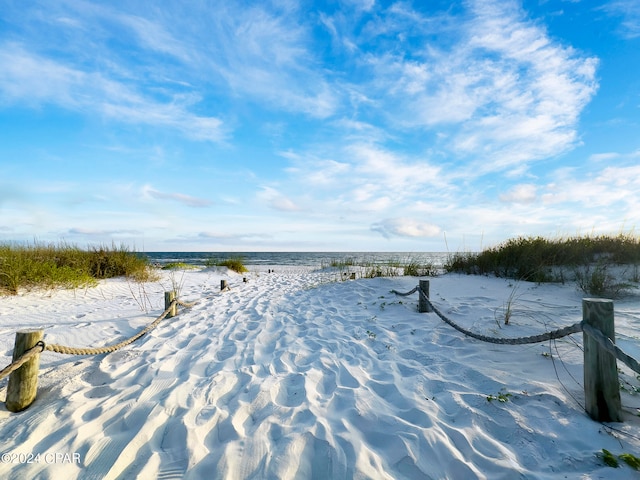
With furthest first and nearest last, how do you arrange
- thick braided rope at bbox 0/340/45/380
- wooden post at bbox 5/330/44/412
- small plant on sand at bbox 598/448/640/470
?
1. wooden post at bbox 5/330/44/412
2. thick braided rope at bbox 0/340/45/380
3. small plant on sand at bbox 598/448/640/470

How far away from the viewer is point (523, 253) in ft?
24.5

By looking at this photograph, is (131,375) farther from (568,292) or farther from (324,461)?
(568,292)

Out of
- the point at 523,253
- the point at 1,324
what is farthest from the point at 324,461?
the point at 523,253

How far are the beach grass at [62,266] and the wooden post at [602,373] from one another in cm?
971

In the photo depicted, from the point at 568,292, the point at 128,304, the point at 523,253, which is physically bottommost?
the point at 128,304

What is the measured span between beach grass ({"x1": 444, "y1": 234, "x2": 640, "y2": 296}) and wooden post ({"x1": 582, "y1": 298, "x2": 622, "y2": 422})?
15.1 feet

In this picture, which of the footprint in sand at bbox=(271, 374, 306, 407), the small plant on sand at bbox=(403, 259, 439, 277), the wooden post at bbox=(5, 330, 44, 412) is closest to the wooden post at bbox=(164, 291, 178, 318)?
the wooden post at bbox=(5, 330, 44, 412)

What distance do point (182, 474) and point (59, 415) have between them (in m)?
1.32

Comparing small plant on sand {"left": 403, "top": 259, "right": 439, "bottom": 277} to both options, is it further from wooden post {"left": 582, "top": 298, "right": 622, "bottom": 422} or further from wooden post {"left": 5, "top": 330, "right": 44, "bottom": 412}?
wooden post {"left": 5, "top": 330, "right": 44, "bottom": 412}

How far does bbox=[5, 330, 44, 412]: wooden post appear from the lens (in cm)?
250

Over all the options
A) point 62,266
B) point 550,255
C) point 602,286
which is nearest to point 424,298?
point 602,286

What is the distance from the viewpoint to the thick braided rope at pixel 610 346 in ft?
6.07

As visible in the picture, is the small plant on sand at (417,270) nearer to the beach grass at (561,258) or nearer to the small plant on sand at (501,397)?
the beach grass at (561,258)

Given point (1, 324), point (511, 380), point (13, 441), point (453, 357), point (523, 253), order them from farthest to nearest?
1. point (523, 253)
2. point (1, 324)
3. point (453, 357)
4. point (511, 380)
5. point (13, 441)
